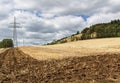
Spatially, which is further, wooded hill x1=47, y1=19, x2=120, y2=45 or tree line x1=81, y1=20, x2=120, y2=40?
wooded hill x1=47, y1=19, x2=120, y2=45

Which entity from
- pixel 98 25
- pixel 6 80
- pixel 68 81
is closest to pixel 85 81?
pixel 68 81

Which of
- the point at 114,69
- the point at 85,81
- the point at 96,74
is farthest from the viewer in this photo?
the point at 114,69

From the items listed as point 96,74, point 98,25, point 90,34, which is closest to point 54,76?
point 96,74

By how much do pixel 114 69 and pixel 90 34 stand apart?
15521cm

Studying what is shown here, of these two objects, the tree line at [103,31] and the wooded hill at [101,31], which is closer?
the tree line at [103,31]

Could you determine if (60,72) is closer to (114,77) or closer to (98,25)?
(114,77)

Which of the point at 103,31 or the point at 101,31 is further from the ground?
the point at 101,31

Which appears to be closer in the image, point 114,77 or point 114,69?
point 114,77

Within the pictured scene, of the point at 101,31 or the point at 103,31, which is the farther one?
the point at 101,31

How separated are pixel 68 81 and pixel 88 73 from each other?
2.49m

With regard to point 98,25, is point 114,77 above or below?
below

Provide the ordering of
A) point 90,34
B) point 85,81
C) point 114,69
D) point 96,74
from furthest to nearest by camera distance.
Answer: point 90,34 < point 114,69 < point 96,74 < point 85,81

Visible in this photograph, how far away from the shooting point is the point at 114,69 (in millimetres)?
19141

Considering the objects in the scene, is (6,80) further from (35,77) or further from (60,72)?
(60,72)
